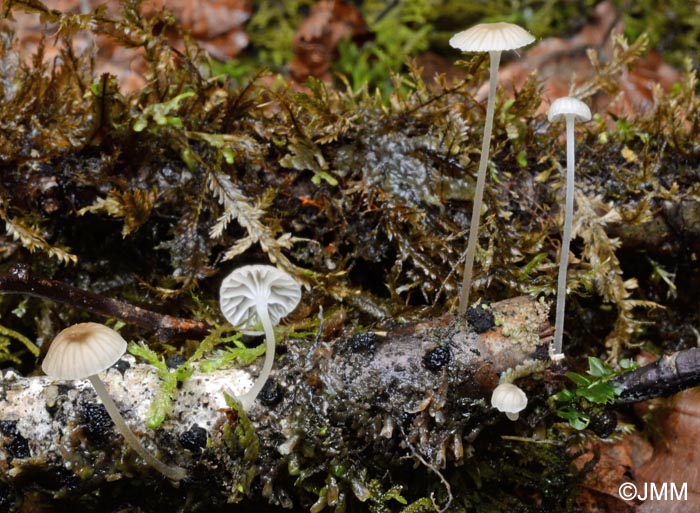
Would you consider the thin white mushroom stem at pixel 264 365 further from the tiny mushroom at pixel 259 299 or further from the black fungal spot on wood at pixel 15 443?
the black fungal spot on wood at pixel 15 443

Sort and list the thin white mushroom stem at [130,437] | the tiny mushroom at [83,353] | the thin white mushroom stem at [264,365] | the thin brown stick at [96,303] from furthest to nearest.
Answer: the thin brown stick at [96,303] < the thin white mushroom stem at [264,365] < the thin white mushroom stem at [130,437] < the tiny mushroom at [83,353]

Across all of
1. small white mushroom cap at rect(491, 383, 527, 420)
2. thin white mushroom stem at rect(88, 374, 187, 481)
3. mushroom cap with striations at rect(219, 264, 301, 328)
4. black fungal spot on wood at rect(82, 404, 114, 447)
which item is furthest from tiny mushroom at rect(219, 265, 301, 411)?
small white mushroom cap at rect(491, 383, 527, 420)

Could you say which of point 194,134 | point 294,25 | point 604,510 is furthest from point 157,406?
point 294,25

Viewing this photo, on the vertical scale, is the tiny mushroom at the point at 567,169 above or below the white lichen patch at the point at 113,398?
above

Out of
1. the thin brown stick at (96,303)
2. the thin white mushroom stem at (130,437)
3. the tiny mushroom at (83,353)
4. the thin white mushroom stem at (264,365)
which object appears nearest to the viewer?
the tiny mushroom at (83,353)

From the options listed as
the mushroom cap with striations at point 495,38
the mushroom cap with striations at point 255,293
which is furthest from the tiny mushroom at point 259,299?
the mushroom cap with striations at point 495,38

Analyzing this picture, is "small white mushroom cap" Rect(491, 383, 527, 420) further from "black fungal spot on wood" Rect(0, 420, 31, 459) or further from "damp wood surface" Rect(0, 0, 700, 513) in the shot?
"black fungal spot on wood" Rect(0, 420, 31, 459)

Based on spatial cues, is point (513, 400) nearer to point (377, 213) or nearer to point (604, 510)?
point (604, 510)

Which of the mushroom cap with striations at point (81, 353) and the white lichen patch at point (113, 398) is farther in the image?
the white lichen patch at point (113, 398)
